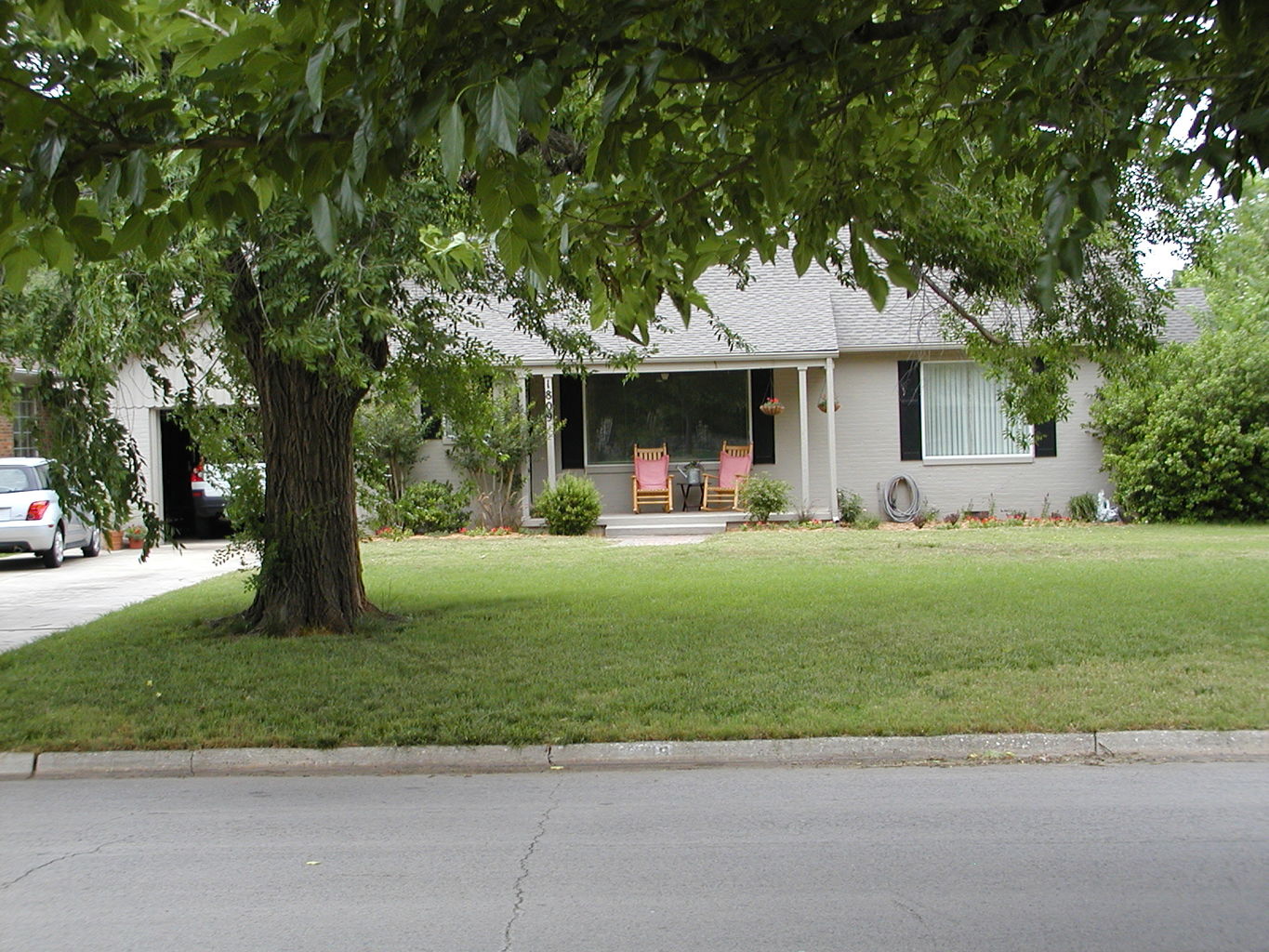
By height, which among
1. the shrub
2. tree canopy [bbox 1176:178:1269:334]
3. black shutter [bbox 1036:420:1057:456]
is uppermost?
tree canopy [bbox 1176:178:1269:334]

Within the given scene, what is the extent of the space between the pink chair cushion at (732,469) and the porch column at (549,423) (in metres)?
3.13

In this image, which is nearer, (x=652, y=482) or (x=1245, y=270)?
(x=652, y=482)

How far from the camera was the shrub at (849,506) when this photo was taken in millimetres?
21406

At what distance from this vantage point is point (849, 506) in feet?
70.8

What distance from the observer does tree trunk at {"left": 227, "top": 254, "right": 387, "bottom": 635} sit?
1066 centimetres

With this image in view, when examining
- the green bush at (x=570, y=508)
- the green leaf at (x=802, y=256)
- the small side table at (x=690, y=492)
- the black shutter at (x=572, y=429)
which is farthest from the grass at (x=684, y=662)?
the black shutter at (x=572, y=429)

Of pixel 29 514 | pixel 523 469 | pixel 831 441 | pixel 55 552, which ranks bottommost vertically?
pixel 55 552

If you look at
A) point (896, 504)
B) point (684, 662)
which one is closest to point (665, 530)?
point (896, 504)

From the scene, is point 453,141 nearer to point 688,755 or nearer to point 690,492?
point 688,755

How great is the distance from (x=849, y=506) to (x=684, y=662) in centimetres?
1254

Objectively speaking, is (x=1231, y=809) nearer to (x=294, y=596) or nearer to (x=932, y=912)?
(x=932, y=912)

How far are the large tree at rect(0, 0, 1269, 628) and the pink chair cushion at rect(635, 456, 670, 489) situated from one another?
52.4ft

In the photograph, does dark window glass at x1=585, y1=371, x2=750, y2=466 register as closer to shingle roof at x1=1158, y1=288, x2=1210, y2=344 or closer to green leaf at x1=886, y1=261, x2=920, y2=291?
shingle roof at x1=1158, y1=288, x2=1210, y2=344

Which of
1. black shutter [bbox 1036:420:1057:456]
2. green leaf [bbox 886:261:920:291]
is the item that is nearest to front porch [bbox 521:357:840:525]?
black shutter [bbox 1036:420:1057:456]
